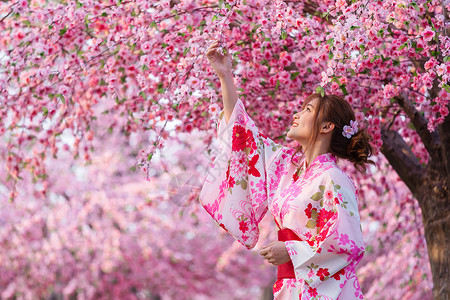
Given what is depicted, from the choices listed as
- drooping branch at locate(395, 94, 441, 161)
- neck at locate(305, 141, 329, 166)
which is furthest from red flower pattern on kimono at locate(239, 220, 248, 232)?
drooping branch at locate(395, 94, 441, 161)

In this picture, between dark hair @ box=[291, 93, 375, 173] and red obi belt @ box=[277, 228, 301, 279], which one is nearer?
red obi belt @ box=[277, 228, 301, 279]

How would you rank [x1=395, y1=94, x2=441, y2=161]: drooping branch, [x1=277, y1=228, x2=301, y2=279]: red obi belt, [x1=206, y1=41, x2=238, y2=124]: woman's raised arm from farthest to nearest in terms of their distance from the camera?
[x1=395, y1=94, x2=441, y2=161]: drooping branch → [x1=206, y1=41, x2=238, y2=124]: woman's raised arm → [x1=277, y1=228, x2=301, y2=279]: red obi belt

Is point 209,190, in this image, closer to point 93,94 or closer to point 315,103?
point 315,103

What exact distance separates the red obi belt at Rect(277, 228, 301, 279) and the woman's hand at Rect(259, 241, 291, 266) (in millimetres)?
94

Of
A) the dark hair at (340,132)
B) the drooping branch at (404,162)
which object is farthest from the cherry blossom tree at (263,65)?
the dark hair at (340,132)

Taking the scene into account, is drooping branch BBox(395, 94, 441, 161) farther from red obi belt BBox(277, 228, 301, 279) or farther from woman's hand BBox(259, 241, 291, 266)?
woman's hand BBox(259, 241, 291, 266)

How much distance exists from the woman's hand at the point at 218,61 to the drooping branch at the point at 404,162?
5.95ft

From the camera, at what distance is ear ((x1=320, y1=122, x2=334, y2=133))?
314cm

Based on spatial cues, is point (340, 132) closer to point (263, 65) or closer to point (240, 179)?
point (240, 179)

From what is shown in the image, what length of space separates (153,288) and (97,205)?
2091 millimetres

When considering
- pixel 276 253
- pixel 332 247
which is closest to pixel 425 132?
pixel 332 247

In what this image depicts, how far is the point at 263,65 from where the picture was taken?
15.8ft

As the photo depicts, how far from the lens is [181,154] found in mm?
12109

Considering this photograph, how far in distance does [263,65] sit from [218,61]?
1493 millimetres
